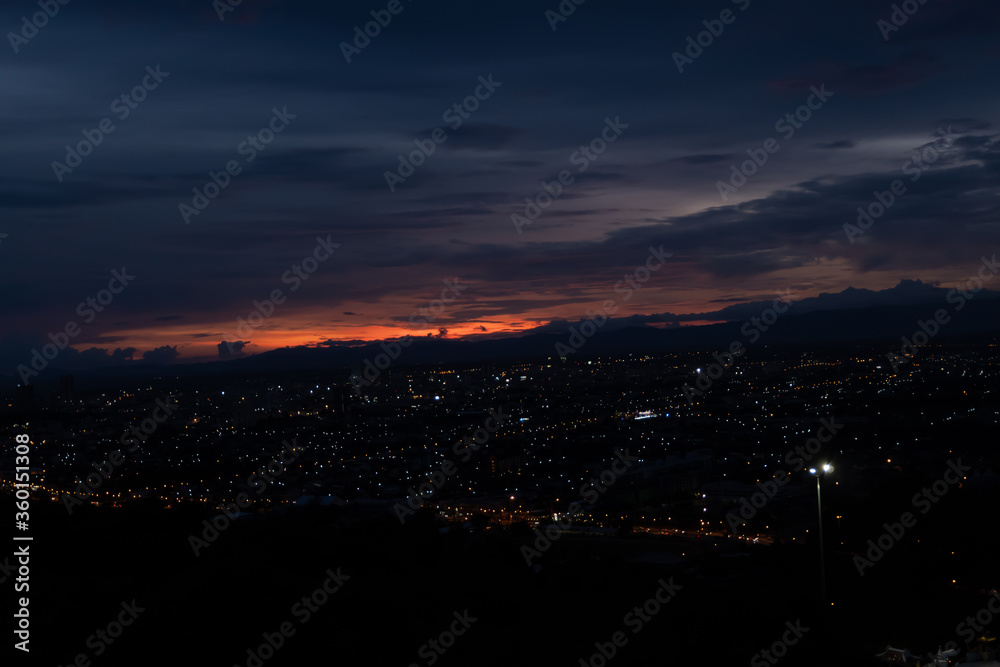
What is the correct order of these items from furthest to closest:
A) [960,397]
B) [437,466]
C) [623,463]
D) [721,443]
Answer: [960,397], [721,443], [437,466], [623,463]

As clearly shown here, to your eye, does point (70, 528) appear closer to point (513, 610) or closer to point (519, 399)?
point (513, 610)

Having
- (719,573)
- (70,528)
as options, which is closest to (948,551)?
(719,573)

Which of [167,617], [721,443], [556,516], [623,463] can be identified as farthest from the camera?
[721,443]

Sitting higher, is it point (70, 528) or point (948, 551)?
point (70, 528)

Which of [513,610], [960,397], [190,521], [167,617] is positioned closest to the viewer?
[167,617]

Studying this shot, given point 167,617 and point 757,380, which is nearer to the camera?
point 167,617

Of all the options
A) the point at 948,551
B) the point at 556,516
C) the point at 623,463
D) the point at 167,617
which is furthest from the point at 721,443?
the point at 167,617

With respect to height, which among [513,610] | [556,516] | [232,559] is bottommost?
[556,516]

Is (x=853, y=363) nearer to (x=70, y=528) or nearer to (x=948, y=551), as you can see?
(x=948, y=551)

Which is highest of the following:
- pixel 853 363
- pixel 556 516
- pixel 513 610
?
pixel 513 610
